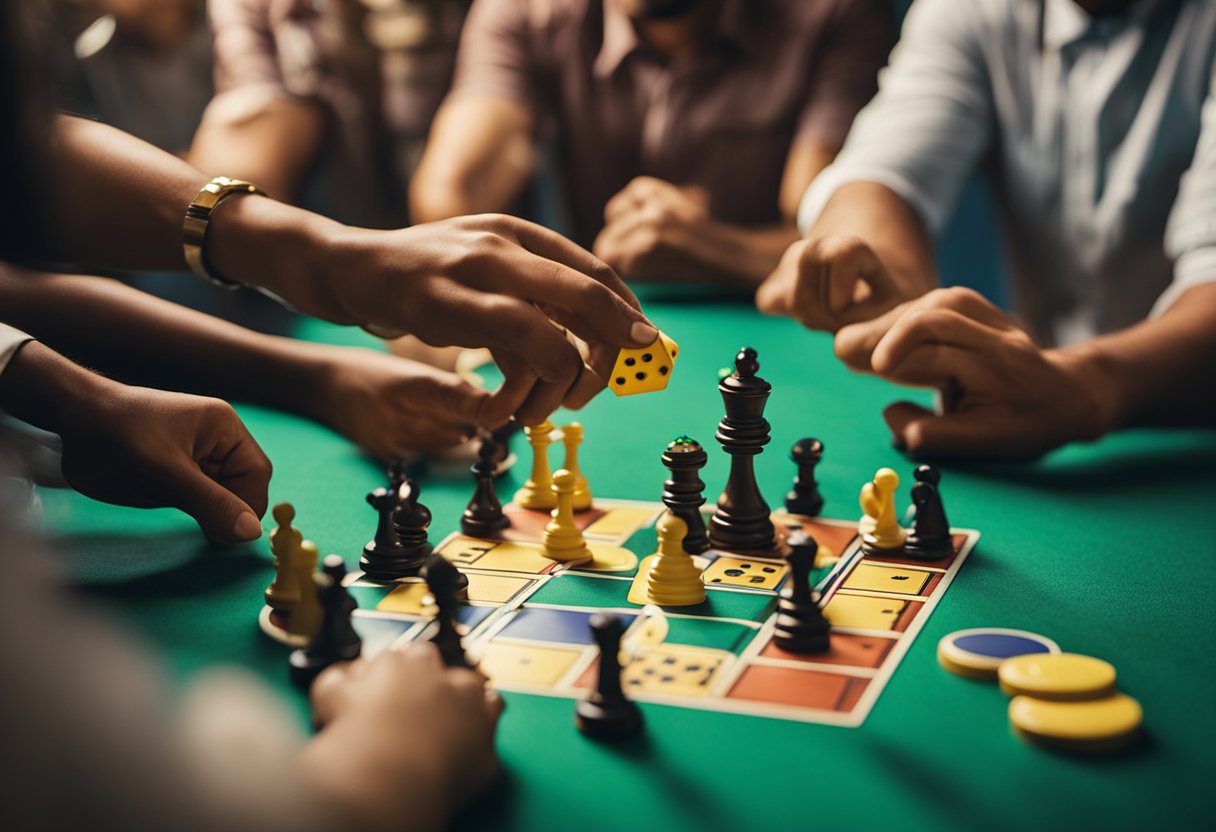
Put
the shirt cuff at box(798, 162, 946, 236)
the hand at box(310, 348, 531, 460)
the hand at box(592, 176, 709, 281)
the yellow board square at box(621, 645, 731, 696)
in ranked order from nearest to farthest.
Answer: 1. the yellow board square at box(621, 645, 731, 696)
2. the hand at box(310, 348, 531, 460)
3. the shirt cuff at box(798, 162, 946, 236)
4. the hand at box(592, 176, 709, 281)

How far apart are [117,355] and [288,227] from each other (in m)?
0.43

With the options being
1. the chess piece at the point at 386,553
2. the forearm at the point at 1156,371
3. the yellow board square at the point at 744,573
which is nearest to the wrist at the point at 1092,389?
the forearm at the point at 1156,371

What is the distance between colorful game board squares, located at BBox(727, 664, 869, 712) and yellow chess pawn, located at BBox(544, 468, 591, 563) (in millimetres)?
317

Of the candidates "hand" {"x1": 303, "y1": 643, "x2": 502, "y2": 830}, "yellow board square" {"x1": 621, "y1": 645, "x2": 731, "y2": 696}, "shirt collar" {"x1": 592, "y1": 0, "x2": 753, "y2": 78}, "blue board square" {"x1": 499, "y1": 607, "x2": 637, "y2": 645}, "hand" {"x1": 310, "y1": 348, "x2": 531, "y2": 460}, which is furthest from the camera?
"shirt collar" {"x1": 592, "y1": 0, "x2": 753, "y2": 78}

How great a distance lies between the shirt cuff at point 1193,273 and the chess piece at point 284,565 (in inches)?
53.9

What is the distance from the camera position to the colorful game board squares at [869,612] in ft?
3.66

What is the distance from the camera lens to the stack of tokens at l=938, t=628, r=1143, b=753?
34.8 inches

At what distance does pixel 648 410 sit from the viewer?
1.91 m

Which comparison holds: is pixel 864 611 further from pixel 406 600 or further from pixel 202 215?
pixel 202 215

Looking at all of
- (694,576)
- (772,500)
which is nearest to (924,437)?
(772,500)

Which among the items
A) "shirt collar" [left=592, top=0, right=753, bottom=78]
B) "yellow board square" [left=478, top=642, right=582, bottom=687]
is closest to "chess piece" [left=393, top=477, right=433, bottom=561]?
"yellow board square" [left=478, top=642, right=582, bottom=687]

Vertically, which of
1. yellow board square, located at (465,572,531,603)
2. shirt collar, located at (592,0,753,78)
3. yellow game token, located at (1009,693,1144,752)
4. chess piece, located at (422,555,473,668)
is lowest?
yellow board square, located at (465,572,531,603)

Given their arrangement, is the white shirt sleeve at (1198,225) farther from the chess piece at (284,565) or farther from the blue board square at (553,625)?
the chess piece at (284,565)

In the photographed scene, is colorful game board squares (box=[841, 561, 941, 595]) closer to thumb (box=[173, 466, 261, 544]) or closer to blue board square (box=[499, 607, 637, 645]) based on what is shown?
blue board square (box=[499, 607, 637, 645])
